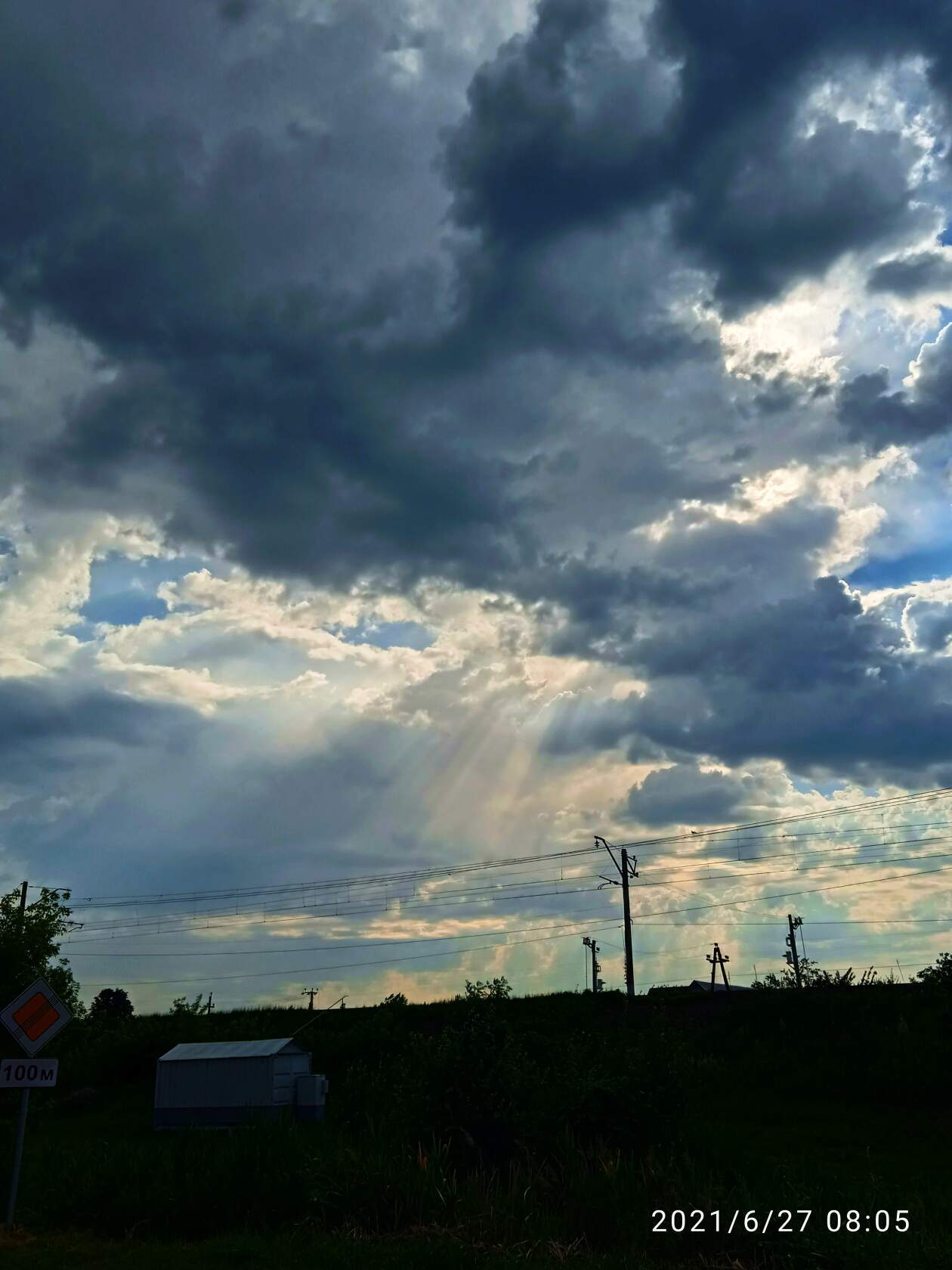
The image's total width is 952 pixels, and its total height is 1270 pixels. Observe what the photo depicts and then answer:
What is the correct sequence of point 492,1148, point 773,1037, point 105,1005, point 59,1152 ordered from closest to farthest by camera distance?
point 492,1148, point 59,1152, point 773,1037, point 105,1005

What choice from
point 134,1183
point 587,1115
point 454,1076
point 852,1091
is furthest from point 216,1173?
point 852,1091

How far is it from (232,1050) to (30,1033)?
23998mm

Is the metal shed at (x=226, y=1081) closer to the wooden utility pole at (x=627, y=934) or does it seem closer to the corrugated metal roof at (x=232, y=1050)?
the corrugated metal roof at (x=232, y=1050)

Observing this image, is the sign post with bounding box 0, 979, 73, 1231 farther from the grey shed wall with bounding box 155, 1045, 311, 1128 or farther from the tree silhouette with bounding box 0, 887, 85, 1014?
the grey shed wall with bounding box 155, 1045, 311, 1128

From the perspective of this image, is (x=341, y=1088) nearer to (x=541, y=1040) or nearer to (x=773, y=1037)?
(x=773, y=1037)

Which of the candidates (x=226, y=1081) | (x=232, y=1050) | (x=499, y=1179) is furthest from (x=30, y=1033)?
(x=232, y=1050)

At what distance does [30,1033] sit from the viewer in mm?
18359

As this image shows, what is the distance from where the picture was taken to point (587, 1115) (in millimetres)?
18906

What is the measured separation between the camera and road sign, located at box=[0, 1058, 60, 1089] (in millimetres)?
17828

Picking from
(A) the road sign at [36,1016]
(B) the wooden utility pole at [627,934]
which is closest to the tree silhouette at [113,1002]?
(B) the wooden utility pole at [627,934]

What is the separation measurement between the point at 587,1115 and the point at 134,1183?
806 centimetres

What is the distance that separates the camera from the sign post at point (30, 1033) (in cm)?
1778
